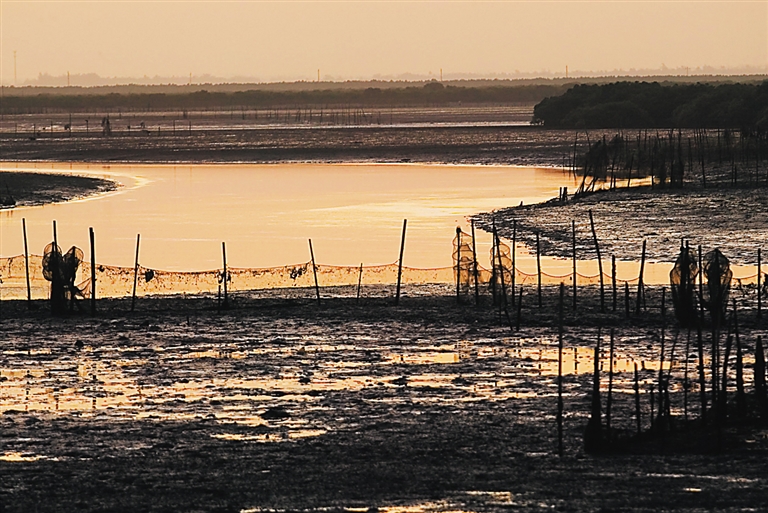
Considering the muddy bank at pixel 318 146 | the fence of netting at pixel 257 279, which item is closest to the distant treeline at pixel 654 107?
the muddy bank at pixel 318 146

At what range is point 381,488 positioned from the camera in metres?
10.9

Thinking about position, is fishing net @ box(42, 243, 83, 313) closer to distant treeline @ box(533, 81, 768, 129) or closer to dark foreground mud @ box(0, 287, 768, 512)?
dark foreground mud @ box(0, 287, 768, 512)

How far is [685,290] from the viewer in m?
18.2

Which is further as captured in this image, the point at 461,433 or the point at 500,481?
the point at 461,433

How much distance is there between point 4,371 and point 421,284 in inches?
340

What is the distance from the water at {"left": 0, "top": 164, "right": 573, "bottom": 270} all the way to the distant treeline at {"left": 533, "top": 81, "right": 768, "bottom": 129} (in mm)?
22740

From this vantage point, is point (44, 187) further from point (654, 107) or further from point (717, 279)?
point (654, 107)

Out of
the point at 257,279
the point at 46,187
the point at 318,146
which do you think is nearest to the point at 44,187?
the point at 46,187

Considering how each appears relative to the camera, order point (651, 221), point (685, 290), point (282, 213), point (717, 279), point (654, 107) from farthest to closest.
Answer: point (654, 107)
point (282, 213)
point (651, 221)
point (685, 290)
point (717, 279)

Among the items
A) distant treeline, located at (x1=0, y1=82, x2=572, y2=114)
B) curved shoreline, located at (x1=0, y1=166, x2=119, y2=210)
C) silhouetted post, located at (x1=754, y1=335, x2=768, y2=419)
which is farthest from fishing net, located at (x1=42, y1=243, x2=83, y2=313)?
distant treeline, located at (x1=0, y1=82, x2=572, y2=114)

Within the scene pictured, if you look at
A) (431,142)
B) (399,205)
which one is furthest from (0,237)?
(431,142)

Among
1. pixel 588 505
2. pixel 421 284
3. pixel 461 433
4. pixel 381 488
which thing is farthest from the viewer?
pixel 421 284

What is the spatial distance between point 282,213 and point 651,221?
10.3m

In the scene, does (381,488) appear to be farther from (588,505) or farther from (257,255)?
(257,255)
